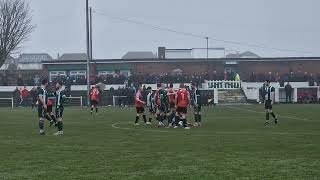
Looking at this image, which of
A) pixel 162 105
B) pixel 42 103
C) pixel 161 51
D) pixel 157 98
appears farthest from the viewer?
pixel 161 51

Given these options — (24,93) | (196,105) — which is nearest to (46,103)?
(196,105)

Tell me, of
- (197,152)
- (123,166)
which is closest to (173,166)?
(123,166)

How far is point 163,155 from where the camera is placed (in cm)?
1500

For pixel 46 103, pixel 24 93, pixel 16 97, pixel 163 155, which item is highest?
pixel 46 103

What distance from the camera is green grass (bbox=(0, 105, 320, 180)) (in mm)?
12016

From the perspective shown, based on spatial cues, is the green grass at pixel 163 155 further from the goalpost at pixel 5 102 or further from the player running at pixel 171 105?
the goalpost at pixel 5 102

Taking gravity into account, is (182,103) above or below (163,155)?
above

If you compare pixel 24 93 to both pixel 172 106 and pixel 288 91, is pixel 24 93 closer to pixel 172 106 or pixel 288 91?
pixel 288 91

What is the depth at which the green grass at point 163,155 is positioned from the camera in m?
12.0

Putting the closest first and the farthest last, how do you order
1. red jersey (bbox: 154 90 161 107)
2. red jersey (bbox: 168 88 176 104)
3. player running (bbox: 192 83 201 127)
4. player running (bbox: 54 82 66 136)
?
player running (bbox: 54 82 66 136) < red jersey (bbox: 168 88 176 104) < player running (bbox: 192 83 201 127) < red jersey (bbox: 154 90 161 107)

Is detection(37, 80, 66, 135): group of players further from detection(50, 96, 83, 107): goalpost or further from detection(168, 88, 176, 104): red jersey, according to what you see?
detection(50, 96, 83, 107): goalpost

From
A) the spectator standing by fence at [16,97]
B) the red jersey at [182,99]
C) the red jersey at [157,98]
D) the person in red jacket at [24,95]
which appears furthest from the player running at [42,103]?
the spectator standing by fence at [16,97]

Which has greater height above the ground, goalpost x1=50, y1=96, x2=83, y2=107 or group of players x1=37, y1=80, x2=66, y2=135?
group of players x1=37, y1=80, x2=66, y2=135

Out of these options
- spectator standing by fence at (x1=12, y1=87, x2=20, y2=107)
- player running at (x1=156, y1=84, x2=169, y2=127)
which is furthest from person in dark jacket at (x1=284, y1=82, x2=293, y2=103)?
player running at (x1=156, y1=84, x2=169, y2=127)
